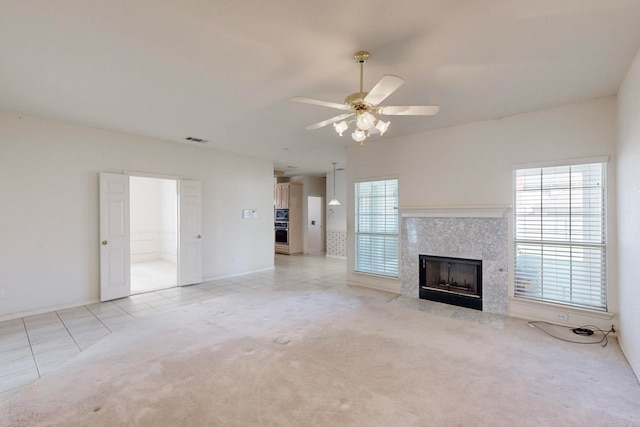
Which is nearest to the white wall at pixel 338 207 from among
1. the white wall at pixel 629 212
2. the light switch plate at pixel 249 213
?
the light switch plate at pixel 249 213

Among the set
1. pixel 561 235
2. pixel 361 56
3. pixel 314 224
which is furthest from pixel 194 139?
pixel 314 224

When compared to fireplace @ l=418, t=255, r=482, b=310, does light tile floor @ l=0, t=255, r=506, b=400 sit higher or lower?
lower

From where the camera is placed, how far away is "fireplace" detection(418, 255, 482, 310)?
14.8 ft

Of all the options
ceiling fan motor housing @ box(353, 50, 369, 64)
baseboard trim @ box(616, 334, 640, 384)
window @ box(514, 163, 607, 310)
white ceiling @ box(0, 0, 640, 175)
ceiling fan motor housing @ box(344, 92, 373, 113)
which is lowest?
baseboard trim @ box(616, 334, 640, 384)

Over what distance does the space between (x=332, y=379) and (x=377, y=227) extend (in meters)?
3.48

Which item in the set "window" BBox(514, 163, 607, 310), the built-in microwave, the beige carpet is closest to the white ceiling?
"window" BBox(514, 163, 607, 310)

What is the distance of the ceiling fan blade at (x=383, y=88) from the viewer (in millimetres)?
2127

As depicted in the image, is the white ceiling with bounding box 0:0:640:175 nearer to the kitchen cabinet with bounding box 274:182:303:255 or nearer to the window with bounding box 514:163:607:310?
the window with bounding box 514:163:607:310

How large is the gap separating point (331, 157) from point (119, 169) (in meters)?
4.30

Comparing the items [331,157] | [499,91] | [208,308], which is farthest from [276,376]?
[331,157]

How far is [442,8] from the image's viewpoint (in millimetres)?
2031

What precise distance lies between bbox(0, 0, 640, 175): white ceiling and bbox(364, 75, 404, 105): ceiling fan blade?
1.40ft

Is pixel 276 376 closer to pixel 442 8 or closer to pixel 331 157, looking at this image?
pixel 442 8

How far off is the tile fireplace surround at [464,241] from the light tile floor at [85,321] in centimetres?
154
